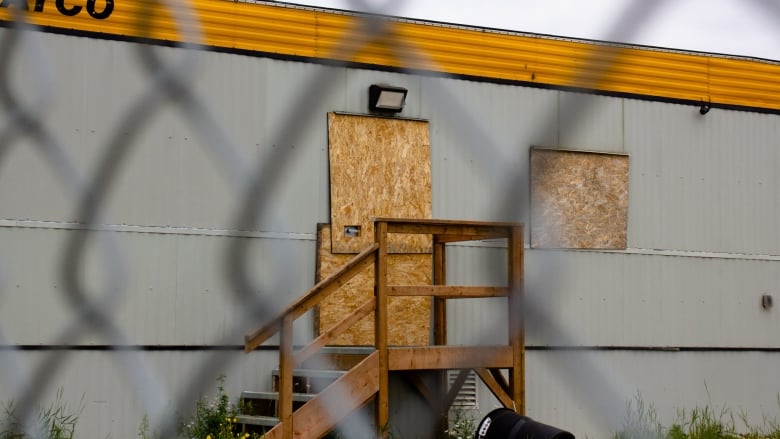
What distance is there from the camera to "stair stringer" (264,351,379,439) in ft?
19.3

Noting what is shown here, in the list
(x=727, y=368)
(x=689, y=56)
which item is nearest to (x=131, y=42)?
(x=689, y=56)

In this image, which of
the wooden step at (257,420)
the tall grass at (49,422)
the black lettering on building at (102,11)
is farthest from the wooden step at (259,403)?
the black lettering on building at (102,11)

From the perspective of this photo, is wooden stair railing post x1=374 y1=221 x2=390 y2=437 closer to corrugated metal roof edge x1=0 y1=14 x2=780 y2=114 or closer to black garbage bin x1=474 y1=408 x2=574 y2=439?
black garbage bin x1=474 y1=408 x2=574 y2=439

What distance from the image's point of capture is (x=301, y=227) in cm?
753

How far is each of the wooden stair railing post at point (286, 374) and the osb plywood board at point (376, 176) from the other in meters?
1.98

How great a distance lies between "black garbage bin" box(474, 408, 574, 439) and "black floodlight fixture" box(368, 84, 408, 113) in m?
2.68

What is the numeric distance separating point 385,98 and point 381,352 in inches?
90.7

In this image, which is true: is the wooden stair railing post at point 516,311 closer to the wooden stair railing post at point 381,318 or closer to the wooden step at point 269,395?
the wooden stair railing post at point 381,318

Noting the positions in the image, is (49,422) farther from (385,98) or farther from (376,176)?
(385,98)

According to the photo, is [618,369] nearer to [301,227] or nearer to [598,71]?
[301,227]

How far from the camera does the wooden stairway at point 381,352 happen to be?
5.76 meters

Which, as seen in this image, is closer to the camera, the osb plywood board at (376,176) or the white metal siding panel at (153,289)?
the white metal siding panel at (153,289)

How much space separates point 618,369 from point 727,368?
1171mm

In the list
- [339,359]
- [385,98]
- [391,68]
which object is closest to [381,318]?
[339,359]
